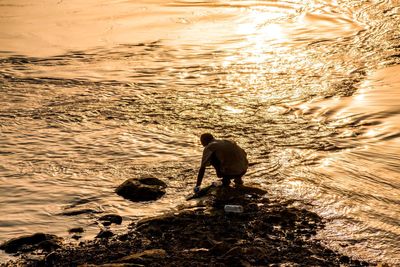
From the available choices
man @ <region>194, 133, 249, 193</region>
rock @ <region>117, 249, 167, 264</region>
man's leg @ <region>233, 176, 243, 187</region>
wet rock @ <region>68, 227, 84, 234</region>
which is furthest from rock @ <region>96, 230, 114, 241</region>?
man's leg @ <region>233, 176, 243, 187</region>

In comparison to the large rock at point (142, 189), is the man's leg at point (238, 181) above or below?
above

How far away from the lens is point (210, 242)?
10.5 metres

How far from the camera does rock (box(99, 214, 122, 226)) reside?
12.0m

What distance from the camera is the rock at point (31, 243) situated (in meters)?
11.0

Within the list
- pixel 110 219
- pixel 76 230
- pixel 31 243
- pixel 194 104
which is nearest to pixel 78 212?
pixel 110 219

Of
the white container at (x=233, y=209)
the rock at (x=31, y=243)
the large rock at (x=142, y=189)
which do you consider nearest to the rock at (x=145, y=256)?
the rock at (x=31, y=243)

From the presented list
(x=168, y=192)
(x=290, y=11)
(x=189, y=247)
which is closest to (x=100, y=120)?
(x=168, y=192)

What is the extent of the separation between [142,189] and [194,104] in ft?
19.8

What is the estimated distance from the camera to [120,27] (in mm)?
25594

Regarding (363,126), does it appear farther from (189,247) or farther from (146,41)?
(146,41)

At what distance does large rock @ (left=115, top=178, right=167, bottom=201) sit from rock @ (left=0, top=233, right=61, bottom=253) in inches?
78.2

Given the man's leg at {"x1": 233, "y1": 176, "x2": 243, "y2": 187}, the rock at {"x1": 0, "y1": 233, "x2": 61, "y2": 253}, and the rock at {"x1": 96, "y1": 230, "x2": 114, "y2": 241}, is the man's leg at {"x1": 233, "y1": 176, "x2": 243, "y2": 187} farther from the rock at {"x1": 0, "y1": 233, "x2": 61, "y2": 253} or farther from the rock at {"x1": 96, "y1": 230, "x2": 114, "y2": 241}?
the rock at {"x1": 0, "y1": 233, "x2": 61, "y2": 253}

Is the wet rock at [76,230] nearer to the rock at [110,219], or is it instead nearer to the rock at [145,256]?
the rock at [110,219]

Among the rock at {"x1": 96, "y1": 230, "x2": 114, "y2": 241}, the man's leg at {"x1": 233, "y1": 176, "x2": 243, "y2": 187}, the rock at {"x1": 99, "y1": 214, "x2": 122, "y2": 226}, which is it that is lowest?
the rock at {"x1": 99, "y1": 214, "x2": 122, "y2": 226}
